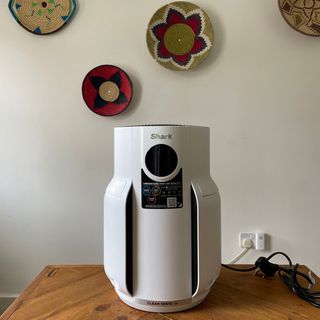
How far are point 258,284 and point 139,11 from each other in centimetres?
119

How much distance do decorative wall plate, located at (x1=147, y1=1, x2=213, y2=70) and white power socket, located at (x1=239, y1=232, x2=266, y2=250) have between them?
0.79m

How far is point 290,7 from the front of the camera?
133 centimetres

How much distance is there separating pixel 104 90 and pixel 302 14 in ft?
3.00

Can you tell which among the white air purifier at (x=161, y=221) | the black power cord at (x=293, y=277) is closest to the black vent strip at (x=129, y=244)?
the white air purifier at (x=161, y=221)

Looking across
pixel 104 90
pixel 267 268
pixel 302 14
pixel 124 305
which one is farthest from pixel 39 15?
pixel 267 268

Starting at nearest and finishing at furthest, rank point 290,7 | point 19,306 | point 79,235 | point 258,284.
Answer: point 19,306, point 258,284, point 290,7, point 79,235

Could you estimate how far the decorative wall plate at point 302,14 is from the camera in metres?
1.33

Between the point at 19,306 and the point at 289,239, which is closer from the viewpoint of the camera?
the point at 19,306

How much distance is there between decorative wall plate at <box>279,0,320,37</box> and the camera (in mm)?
1328

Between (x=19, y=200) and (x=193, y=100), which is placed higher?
(x=193, y=100)

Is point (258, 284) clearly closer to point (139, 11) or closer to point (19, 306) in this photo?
point (19, 306)

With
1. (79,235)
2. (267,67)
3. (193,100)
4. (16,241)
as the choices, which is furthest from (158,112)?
(16,241)

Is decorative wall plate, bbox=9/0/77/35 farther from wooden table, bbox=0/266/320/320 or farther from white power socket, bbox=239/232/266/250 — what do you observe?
white power socket, bbox=239/232/266/250

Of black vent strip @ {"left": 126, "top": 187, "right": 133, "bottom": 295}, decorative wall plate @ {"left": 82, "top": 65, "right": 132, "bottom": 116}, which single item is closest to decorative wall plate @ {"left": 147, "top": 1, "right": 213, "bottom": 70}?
decorative wall plate @ {"left": 82, "top": 65, "right": 132, "bottom": 116}
